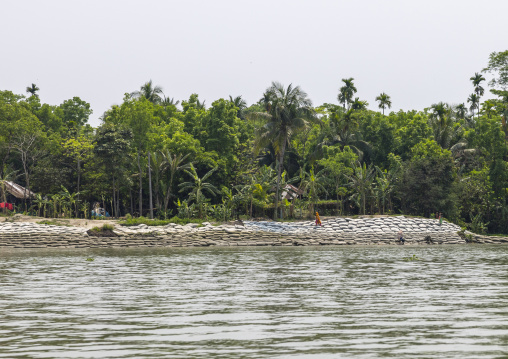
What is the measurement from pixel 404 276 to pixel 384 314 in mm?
8536

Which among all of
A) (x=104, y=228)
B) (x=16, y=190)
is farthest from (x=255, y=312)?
(x=16, y=190)

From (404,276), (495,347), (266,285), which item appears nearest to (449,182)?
(404,276)

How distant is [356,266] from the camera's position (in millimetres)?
24906

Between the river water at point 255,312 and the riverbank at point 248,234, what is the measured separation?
55.0 feet

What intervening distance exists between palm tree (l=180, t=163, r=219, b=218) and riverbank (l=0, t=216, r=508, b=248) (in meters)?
3.86

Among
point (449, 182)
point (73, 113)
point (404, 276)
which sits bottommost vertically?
point (404, 276)

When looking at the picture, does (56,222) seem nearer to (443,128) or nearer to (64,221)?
(64,221)

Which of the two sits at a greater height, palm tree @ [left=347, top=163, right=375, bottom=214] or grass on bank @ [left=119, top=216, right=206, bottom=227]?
palm tree @ [left=347, top=163, right=375, bottom=214]

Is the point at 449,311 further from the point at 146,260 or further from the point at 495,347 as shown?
the point at 146,260

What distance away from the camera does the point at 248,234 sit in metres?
45.2

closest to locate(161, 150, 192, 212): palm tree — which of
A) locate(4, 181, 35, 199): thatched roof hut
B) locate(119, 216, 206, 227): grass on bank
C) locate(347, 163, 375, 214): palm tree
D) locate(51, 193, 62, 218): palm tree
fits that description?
locate(119, 216, 206, 227): grass on bank

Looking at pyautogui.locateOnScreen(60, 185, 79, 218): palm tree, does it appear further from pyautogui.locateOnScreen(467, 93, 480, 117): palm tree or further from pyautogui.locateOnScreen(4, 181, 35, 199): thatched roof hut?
pyautogui.locateOnScreen(467, 93, 480, 117): palm tree

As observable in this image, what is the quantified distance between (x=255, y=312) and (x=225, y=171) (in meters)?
42.0

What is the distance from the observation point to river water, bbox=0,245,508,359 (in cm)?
923
